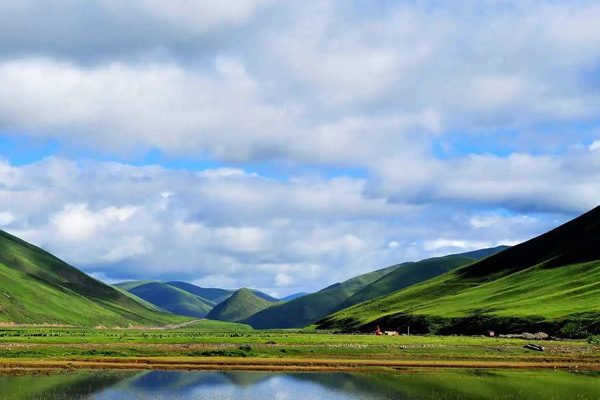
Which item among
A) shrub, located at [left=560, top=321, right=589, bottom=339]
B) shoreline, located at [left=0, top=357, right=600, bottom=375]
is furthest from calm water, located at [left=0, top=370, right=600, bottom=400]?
shrub, located at [left=560, top=321, right=589, bottom=339]

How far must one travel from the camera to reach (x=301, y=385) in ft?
259

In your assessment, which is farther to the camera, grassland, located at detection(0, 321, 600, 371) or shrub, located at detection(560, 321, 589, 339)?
shrub, located at detection(560, 321, 589, 339)

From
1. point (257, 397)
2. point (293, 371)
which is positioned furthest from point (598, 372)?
point (257, 397)

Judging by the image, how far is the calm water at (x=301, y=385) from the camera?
6962 centimetres

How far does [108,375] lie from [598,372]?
231 ft

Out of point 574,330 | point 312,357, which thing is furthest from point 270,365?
point 574,330

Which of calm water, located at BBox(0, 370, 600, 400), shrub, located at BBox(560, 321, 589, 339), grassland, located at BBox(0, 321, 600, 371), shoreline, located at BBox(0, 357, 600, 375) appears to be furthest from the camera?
shrub, located at BBox(560, 321, 589, 339)

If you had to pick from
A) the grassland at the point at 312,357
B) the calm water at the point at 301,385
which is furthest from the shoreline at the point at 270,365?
the calm water at the point at 301,385

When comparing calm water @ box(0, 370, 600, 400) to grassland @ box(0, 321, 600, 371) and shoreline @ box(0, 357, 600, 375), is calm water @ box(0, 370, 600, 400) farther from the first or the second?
grassland @ box(0, 321, 600, 371)

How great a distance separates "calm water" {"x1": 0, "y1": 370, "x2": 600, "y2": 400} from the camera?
6962 cm

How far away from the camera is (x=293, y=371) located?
303 feet

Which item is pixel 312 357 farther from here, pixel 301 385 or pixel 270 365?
pixel 301 385

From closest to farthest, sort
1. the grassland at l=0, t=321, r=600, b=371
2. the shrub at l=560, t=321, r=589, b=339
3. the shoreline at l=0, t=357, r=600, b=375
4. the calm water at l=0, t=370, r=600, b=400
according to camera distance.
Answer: the calm water at l=0, t=370, r=600, b=400 → the shoreline at l=0, t=357, r=600, b=375 → the grassland at l=0, t=321, r=600, b=371 → the shrub at l=560, t=321, r=589, b=339

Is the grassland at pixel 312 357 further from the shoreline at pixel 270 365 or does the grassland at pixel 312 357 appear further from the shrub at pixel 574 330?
the shrub at pixel 574 330
